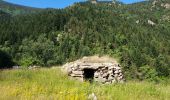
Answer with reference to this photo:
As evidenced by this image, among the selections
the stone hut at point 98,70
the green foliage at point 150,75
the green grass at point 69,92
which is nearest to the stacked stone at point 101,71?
the stone hut at point 98,70

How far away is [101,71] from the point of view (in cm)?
1931

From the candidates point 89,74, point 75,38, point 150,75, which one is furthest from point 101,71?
point 75,38

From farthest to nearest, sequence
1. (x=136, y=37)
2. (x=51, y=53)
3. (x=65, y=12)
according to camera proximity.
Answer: (x=65, y=12), (x=136, y=37), (x=51, y=53)

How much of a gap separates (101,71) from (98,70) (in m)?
0.19

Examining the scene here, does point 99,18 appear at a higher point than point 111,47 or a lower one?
higher

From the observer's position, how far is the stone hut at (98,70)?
62.2ft

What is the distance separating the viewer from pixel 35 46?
140 metres

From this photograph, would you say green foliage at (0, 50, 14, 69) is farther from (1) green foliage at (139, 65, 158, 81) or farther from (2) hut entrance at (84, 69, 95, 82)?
(2) hut entrance at (84, 69, 95, 82)

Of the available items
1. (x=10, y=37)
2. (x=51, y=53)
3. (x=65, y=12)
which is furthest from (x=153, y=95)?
(x=65, y=12)

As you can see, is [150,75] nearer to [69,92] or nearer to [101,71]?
[101,71]

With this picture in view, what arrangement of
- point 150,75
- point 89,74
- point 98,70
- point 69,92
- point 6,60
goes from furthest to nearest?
point 6,60, point 150,75, point 89,74, point 98,70, point 69,92

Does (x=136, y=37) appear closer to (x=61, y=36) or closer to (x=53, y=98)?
(x=61, y=36)

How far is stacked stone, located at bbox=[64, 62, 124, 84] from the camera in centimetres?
1895

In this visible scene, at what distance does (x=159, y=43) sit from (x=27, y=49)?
167 ft
